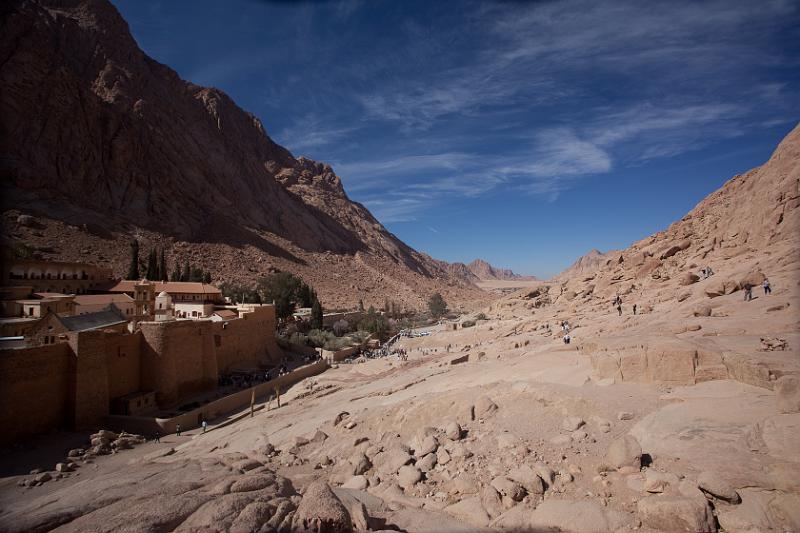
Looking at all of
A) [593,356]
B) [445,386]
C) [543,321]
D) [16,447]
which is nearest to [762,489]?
[593,356]

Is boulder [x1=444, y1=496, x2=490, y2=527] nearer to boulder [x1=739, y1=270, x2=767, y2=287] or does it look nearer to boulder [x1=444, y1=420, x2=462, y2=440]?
boulder [x1=444, y1=420, x2=462, y2=440]

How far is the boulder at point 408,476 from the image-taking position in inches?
293

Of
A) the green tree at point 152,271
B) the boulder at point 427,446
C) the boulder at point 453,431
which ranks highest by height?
the green tree at point 152,271

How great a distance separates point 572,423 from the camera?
7906mm

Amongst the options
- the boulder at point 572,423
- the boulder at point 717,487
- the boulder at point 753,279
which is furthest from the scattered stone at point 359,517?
the boulder at point 753,279

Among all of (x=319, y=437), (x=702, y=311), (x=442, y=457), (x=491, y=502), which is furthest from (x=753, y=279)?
(x=319, y=437)

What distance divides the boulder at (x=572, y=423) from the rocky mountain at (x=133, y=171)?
43.7 m

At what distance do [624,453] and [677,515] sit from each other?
1.24 metres

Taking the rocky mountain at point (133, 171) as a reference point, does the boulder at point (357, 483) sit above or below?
below

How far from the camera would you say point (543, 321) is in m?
24.3

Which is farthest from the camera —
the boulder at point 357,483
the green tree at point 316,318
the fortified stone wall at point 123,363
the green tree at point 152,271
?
the green tree at point 316,318

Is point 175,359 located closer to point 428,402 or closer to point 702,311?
point 428,402

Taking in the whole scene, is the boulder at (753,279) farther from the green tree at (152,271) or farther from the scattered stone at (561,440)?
the green tree at (152,271)

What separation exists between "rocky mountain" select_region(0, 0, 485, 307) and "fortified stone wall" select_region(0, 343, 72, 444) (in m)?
29.2
